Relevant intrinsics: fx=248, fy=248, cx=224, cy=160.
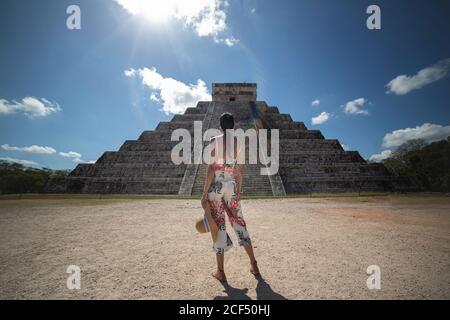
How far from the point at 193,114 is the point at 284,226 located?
92.1 feet

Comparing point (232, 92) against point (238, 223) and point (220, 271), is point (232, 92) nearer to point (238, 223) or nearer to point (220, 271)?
point (238, 223)

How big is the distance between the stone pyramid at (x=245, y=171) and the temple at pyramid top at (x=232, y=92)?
17.1 meters

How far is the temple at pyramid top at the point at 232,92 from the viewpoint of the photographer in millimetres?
42312

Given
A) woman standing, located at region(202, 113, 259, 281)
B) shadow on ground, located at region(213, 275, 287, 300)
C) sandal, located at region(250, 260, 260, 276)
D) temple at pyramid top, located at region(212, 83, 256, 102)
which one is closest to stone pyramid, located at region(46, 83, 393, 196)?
sandal, located at region(250, 260, 260, 276)

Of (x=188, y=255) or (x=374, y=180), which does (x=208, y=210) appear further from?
(x=374, y=180)

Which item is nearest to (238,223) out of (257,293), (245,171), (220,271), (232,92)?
(220,271)

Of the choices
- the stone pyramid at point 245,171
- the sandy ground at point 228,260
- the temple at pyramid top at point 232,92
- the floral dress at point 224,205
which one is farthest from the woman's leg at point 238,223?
the temple at pyramid top at point 232,92

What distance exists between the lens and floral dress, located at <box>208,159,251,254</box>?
10.0 ft

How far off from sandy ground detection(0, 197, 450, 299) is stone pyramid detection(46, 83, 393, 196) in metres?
10.3

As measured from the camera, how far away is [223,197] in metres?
3.13

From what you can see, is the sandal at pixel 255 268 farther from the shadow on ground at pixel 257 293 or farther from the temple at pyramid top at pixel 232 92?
the temple at pyramid top at pixel 232 92

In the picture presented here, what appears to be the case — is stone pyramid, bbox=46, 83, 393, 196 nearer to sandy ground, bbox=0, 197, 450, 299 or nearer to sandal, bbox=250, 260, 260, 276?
sandy ground, bbox=0, 197, 450, 299
